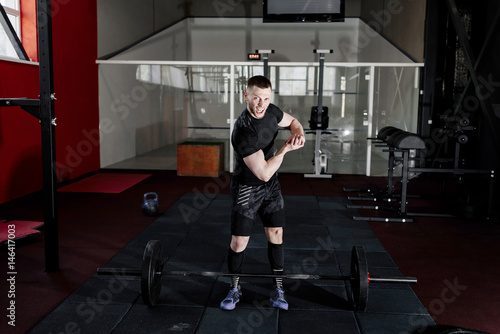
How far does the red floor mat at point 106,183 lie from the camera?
558 centimetres

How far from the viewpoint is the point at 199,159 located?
22.3ft

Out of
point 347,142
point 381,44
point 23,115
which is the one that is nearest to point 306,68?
point 347,142

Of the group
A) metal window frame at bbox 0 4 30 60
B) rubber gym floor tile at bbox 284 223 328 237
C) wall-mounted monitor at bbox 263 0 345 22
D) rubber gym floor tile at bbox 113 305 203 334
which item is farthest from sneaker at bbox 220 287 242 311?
wall-mounted monitor at bbox 263 0 345 22

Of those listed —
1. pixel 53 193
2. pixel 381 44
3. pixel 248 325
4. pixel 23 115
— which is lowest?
pixel 248 325

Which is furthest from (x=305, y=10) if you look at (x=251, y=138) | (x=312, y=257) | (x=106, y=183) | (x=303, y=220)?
(x=251, y=138)

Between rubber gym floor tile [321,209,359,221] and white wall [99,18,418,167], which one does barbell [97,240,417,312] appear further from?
white wall [99,18,418,167]

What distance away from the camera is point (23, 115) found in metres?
5.00

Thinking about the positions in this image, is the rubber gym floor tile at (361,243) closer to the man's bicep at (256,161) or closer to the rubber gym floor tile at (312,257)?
the rubber gym floor tile at (312,257)

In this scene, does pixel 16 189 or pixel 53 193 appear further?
pixel 16 189

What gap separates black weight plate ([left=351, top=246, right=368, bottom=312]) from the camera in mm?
2223

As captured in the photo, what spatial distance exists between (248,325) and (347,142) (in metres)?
6.07

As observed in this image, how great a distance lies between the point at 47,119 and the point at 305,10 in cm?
424

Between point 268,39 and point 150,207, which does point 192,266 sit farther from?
point 268,39

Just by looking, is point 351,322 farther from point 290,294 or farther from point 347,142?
point 347,142
